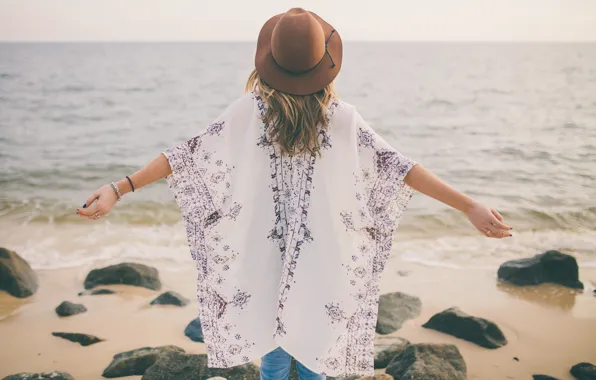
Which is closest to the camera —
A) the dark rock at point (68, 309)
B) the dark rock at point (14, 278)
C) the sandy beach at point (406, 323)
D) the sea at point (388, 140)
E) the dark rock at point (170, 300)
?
the sandy beach at point (406, 323)

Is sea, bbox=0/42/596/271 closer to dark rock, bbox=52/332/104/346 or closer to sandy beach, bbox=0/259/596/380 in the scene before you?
sandy beach, bbox=0/259/596/380

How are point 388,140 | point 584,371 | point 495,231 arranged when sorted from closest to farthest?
point 495,231 → point 584,371 → point 388,140

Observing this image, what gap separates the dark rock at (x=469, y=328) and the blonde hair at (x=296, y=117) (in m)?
2.75

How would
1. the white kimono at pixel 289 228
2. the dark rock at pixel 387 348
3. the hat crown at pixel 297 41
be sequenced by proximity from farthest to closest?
the dark rock at pixel 387 348, the white kimono at pixel 289 228, the hat crown at pixel 297 41

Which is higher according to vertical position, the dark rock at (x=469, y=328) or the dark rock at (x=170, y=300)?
the dark rock at (x=469, y=328)

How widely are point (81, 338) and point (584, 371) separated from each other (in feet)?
12.1

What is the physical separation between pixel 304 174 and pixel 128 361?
7.54ft

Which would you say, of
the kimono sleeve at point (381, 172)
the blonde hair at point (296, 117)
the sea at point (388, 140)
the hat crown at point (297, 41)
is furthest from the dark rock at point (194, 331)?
the hat crown at point (297, 41)

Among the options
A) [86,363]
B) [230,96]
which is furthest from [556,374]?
[230,96]

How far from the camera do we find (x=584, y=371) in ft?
12.1

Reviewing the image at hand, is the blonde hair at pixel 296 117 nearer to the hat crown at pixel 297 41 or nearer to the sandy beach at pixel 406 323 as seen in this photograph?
the hat crown at pixel 297 41

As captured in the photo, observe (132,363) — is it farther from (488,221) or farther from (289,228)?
(488,221)

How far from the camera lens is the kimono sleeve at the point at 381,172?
2223 mm

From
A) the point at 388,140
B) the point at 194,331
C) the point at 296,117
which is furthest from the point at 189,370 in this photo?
the point at 388,140
